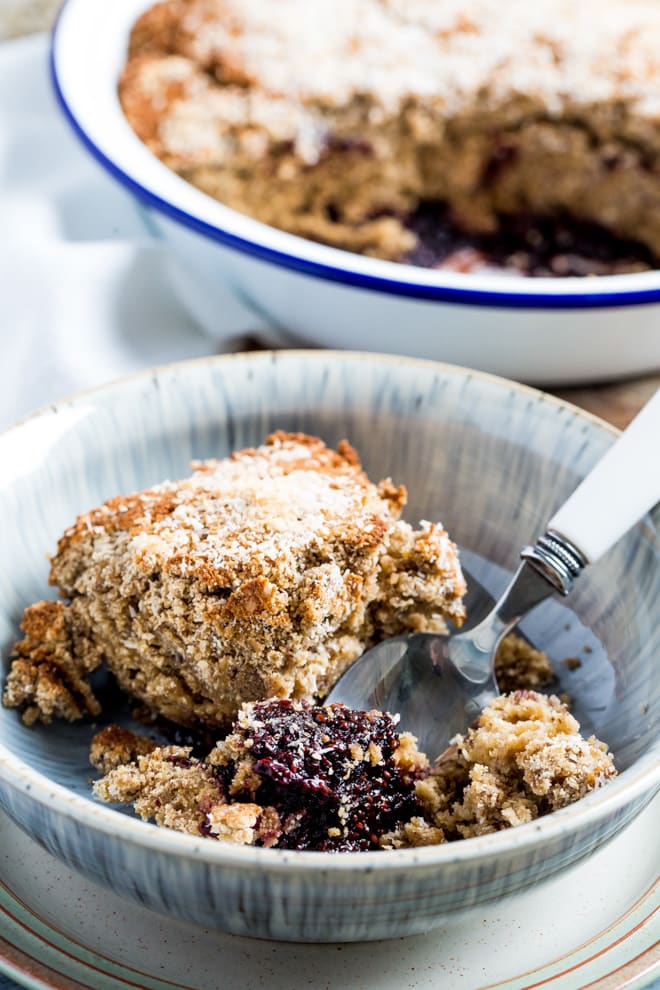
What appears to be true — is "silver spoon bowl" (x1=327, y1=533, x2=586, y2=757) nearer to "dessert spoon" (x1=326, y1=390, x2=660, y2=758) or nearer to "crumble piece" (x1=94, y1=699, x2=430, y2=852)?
"dessert spoon" (x1=326, y1=390, x2=660, y2=758)

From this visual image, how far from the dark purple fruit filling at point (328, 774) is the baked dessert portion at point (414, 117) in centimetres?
149

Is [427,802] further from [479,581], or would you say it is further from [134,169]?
[134,169]

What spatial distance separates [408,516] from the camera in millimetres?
1632

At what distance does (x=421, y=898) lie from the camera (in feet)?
3.34

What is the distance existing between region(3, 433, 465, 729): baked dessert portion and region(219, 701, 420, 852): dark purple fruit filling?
0.10 metres

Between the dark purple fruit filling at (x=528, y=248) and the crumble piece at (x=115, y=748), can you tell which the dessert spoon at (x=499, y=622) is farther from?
the dark purple fruit filling at (x=528, y=248)

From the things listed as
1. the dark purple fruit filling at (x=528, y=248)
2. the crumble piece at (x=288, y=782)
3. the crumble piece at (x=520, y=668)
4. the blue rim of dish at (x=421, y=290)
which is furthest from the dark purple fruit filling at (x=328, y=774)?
the dark purple fruit filling at (x=528, y=248)

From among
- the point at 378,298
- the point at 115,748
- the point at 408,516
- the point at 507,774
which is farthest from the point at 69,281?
the point at 507,774

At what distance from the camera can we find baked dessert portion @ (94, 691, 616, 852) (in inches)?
45.4

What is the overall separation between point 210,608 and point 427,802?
311 millimetres

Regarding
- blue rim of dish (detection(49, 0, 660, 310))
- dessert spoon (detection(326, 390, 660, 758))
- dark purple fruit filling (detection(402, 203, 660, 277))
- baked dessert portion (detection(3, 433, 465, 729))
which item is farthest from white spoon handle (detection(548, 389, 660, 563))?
dark purple fruit filling (detection(402, 203, 660, 277))

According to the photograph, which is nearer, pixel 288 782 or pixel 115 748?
pixel 288 782

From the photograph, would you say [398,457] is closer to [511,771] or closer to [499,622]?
[499,622]

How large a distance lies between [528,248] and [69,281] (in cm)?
104
